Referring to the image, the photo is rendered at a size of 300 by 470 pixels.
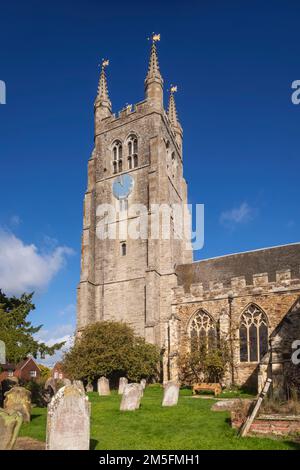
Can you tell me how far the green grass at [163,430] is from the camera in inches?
337

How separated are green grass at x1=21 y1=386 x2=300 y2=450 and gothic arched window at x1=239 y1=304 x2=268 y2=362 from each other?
899 cm

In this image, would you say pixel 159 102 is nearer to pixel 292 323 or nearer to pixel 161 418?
pixel 292 323

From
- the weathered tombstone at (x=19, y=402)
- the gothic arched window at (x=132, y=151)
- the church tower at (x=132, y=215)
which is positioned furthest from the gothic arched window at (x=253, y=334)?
the gothic arched window at (x=132, y=151)

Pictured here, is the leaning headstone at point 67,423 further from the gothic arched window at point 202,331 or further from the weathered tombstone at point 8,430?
the gothic arched window at point 202,331

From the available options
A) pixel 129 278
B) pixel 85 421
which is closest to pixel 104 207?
pixel 129 278

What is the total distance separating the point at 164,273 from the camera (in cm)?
2912

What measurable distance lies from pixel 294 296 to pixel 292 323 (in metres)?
6.13

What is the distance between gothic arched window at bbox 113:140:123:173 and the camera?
115 ft

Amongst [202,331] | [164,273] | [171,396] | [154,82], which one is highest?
[154,82]

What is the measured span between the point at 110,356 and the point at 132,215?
39.3ft

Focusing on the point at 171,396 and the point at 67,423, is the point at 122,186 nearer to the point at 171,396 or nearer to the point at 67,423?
the point at 171,396

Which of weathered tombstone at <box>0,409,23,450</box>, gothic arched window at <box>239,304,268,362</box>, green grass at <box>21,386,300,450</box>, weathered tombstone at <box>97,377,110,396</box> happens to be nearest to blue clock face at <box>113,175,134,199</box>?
gothic arched window at <box>239,304,268,362</box>

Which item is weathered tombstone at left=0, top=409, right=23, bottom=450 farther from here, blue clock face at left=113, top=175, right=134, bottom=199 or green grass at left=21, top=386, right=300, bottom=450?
blue clock face at left=113, top=175, right=134, bottom=199

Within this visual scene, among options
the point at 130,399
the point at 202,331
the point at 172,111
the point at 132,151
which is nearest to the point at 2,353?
the point at 130,399
